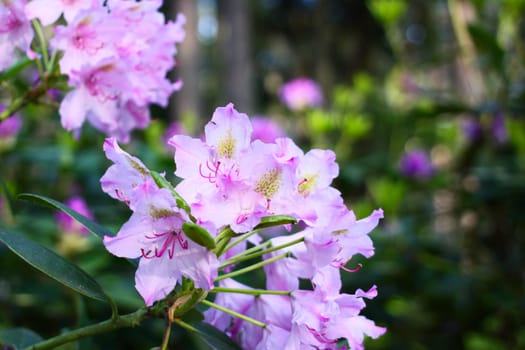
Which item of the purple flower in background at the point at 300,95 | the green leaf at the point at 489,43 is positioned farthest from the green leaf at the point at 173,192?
the purple flower in background at the point at 300,95

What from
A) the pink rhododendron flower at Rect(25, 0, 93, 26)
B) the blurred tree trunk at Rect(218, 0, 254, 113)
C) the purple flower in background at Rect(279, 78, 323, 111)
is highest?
the blurred tree trunk at Rect(218, 0, 254, 113)

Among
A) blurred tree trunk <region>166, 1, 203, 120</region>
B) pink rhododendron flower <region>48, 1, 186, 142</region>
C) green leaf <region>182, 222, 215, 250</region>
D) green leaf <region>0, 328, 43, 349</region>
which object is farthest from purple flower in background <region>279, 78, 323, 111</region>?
green leaf <region>182, 222, 215, 250</region>

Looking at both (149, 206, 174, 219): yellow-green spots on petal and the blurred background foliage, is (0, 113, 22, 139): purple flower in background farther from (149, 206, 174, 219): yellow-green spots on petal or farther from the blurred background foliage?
(149, 206, 174, 219): yellow-green spots on petal

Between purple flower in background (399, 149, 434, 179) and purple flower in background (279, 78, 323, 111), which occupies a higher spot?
purple flower in background (279, 78, 323, 111)

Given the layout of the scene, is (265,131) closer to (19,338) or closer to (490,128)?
(490,128)

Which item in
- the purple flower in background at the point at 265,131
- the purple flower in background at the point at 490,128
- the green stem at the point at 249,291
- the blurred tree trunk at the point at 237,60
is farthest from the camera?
the blurred tree trunk at the point at 237,60

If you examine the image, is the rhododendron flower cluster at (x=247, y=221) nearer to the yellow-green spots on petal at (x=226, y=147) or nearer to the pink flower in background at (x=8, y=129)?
the yellow-green spots on petal at (x=226, y=147)

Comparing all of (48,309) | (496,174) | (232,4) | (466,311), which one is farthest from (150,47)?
(232,4)

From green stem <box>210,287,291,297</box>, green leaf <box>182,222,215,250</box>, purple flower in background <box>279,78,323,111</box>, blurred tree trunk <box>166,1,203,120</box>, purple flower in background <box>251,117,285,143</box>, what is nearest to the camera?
green leaf <box>182,222,215,250</box>
